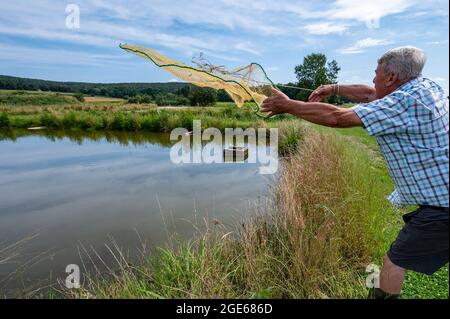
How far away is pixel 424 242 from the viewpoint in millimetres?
1770

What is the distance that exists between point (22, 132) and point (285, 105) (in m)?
21.5

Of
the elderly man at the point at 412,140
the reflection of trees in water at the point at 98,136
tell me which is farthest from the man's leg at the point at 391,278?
the reflection of trees in water at the point at 98,136

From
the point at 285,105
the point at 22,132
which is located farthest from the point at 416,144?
the point at 22,132

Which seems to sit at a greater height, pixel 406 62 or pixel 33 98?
pixel 33 98

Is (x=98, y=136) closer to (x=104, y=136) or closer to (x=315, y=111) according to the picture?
(x=104, y=136)

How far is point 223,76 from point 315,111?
1.17 m

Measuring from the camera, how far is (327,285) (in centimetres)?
257

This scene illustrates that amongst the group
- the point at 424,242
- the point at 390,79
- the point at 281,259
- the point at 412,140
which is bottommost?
the point at 281,259

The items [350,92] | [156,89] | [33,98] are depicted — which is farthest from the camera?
[33,98]

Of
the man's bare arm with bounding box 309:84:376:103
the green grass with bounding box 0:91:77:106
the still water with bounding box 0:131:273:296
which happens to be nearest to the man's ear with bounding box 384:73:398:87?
the man's bare arm with bounding box 309:84:376:103

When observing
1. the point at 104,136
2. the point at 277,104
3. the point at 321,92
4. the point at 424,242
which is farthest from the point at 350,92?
the point at 104,136

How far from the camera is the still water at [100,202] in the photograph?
4418 millimetres

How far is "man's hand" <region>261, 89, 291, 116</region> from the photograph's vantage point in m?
Answer: 2.12
